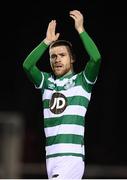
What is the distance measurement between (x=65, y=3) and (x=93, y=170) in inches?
95.3

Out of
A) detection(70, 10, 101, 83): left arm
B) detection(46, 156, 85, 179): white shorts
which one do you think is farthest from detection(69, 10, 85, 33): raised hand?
detection(46, 156, 85, 179): white shorts

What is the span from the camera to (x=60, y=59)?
10.5ft

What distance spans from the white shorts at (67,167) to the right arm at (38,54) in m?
0.35

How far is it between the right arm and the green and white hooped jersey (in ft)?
0.33

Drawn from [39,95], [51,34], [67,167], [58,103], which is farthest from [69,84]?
[39,95]

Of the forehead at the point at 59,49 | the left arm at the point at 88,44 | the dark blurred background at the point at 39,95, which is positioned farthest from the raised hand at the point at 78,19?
the dark blurred background at the point at 39,95

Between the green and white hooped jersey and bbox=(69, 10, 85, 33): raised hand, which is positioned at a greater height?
bbox=(69, 10, 85, 33): raised hand

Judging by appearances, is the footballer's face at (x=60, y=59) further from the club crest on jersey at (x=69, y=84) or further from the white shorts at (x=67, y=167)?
the white shorts at (x=67, y=167)

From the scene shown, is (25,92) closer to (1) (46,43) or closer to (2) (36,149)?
(2) (36,149)

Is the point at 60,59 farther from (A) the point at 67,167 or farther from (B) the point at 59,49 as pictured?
(A) the point at 67,167

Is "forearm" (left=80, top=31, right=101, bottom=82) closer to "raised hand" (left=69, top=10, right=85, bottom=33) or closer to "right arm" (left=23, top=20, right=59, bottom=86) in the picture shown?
"raised hand" (left=69, top=10, right=85, bottom=33)

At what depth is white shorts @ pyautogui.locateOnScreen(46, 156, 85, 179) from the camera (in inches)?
123

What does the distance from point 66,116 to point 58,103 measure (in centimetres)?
6

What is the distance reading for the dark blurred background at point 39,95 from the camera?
24.0 ft
